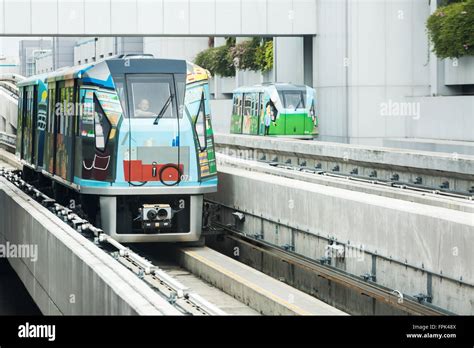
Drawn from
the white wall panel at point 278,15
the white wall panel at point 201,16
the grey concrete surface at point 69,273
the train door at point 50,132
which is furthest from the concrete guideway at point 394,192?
the white wall panel at point 278,15

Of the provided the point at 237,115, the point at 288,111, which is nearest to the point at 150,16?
the point at 288,111

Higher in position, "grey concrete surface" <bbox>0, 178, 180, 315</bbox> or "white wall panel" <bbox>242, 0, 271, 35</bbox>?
"white wall panel" <bbox>242, 0, 271, 35</bbox>

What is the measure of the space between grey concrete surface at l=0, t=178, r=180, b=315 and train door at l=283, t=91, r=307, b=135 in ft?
77.1

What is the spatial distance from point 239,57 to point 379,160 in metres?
42.8

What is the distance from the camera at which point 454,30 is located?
40.2m

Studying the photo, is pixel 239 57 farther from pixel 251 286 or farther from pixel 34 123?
pixel 251 286

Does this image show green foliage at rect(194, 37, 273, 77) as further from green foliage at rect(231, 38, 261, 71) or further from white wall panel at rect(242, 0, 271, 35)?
white wall panel at rect(242, 0, 271, 35)

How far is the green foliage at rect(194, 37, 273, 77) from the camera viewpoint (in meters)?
64.1

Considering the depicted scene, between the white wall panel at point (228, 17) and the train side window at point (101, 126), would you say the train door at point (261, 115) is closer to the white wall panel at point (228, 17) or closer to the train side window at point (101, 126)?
the white wall panel at point (228, 17)

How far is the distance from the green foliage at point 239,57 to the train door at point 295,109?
19191 mm

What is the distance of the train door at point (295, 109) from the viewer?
4353 cm
